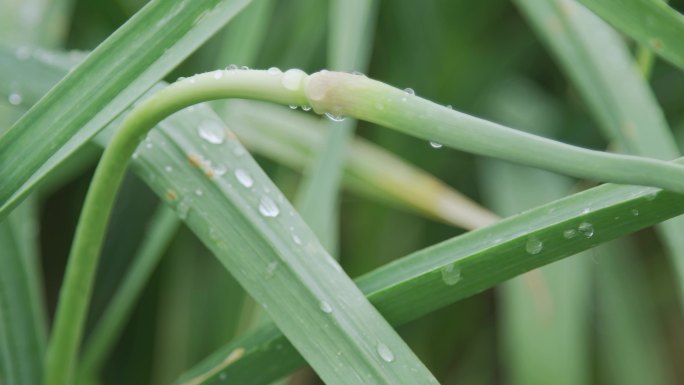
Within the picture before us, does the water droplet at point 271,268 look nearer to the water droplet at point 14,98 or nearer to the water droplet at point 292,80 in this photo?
the water droplet at point 292,80

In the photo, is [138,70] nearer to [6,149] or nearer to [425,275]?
[6,149]

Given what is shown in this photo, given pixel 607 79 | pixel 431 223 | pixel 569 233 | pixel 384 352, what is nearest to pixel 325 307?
pixel 384 352

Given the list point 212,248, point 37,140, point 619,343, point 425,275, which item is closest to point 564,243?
point 425,275

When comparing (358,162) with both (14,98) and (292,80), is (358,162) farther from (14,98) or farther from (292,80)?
(292,80)

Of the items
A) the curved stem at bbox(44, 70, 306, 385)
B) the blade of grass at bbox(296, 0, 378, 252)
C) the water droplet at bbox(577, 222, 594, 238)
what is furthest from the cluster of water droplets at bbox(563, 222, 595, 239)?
the blade of grass at bbox(296, 0, 378, 252)

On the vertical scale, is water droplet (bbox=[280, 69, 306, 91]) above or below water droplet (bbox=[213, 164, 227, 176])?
below

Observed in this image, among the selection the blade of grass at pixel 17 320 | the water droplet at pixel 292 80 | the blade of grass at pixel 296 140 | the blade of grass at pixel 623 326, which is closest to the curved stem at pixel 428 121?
the water droplet at pixel 292 80

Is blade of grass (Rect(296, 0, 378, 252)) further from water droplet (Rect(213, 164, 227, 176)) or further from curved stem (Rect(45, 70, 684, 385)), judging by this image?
curved stem (Rect(45, 70, 684, 385))
